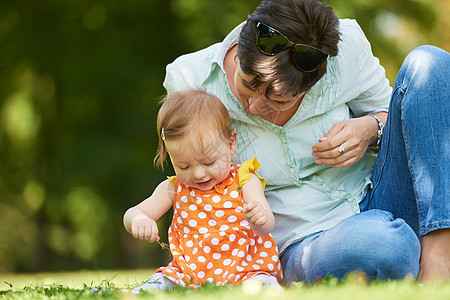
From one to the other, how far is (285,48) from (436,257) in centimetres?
104

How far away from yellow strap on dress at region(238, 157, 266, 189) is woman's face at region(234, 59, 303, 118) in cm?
23

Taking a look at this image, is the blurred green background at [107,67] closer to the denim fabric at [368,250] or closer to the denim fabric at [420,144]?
the denim fabric at [420,144]

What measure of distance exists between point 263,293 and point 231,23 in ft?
23.8

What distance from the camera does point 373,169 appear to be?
308 centimetres

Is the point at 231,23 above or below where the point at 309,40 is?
above

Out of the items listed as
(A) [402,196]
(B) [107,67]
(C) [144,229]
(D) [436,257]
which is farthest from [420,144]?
(B) [107,67]

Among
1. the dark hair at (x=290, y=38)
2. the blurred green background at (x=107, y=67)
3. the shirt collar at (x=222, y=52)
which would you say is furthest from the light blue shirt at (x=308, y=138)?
the blurred green background at (x=107, y=67)

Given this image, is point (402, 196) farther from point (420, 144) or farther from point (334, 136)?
point (334, 136)

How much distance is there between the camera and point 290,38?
8.40ft

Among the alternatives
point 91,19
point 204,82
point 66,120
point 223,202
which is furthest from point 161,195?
point 66,120

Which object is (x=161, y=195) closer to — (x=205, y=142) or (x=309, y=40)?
(x=205, y=142)

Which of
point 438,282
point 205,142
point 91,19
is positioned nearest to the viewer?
point 438,282

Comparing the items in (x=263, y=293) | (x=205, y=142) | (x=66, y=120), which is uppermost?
(x=66, y=120)

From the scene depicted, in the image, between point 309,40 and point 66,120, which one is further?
point 66,120
